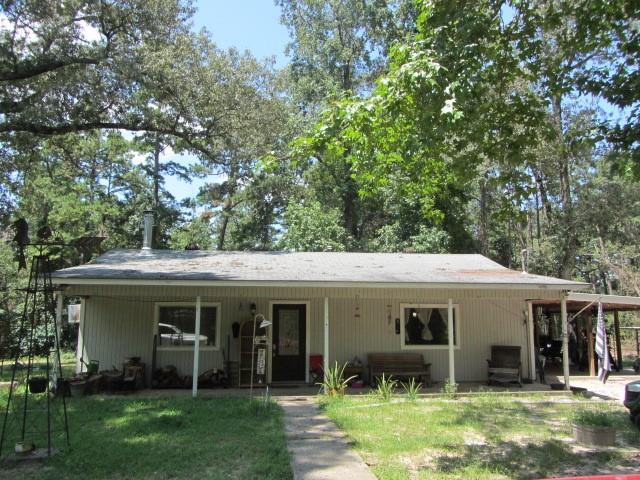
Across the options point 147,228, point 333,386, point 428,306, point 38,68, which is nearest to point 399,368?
point 428,306

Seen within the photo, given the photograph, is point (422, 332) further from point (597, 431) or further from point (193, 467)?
point (193, 467)

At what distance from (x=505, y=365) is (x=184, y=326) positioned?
8048mm

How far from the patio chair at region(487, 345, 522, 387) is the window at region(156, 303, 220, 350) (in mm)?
6897

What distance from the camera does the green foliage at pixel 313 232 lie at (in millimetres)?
23375

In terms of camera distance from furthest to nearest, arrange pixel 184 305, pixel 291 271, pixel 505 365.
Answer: pixel 505 365
pixel 184 305
pixel 291 271

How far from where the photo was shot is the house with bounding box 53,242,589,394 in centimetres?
1164

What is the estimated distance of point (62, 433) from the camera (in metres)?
7.64

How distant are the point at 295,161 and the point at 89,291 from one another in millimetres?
7249

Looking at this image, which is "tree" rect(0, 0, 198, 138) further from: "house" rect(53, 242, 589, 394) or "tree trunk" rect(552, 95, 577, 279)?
"tree trunk" rect(552, 95, 577, 279)

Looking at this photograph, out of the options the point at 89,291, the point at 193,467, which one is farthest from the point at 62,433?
the point at 89,291

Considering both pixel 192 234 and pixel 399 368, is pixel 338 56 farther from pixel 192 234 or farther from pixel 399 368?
pixel 399 368

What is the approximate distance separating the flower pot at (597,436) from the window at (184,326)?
844 centimetres

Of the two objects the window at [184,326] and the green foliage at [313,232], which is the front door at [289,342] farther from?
the green foliage at [313,232]

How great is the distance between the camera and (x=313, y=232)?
23.5m
